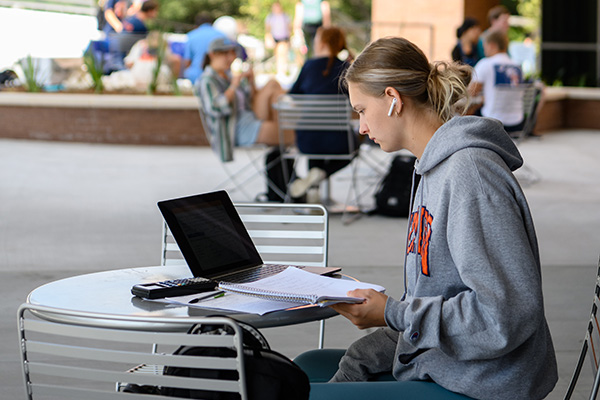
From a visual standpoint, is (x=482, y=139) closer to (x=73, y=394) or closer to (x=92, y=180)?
(x=73, y=394)

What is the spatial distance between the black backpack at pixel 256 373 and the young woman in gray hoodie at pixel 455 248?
0.28 metres

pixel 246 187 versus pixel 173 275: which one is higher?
Answer: pixel 173 275

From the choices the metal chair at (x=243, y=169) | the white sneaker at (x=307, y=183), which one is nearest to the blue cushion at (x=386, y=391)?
the white sneaker at (x=307, y=183)

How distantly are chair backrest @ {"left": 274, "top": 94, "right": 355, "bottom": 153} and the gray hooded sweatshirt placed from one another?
15.0 feet

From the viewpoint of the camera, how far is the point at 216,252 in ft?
8.12

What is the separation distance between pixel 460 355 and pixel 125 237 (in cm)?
486

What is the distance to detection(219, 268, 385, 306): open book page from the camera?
2037mm

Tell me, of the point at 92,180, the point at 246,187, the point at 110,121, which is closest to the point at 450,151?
the point at 246,187

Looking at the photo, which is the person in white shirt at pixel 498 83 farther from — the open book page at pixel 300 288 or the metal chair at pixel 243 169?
the open book page at pixel 300 288

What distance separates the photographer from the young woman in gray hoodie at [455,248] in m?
1.83

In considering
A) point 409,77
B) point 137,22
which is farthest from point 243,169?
point 409,77

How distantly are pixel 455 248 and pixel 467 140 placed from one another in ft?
0.82

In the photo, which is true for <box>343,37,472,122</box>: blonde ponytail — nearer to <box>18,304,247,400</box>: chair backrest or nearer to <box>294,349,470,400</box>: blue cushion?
<box>294,349,470,400</box>: blue cushion

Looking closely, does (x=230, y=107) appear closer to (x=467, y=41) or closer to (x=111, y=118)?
(x=467, y=41)
